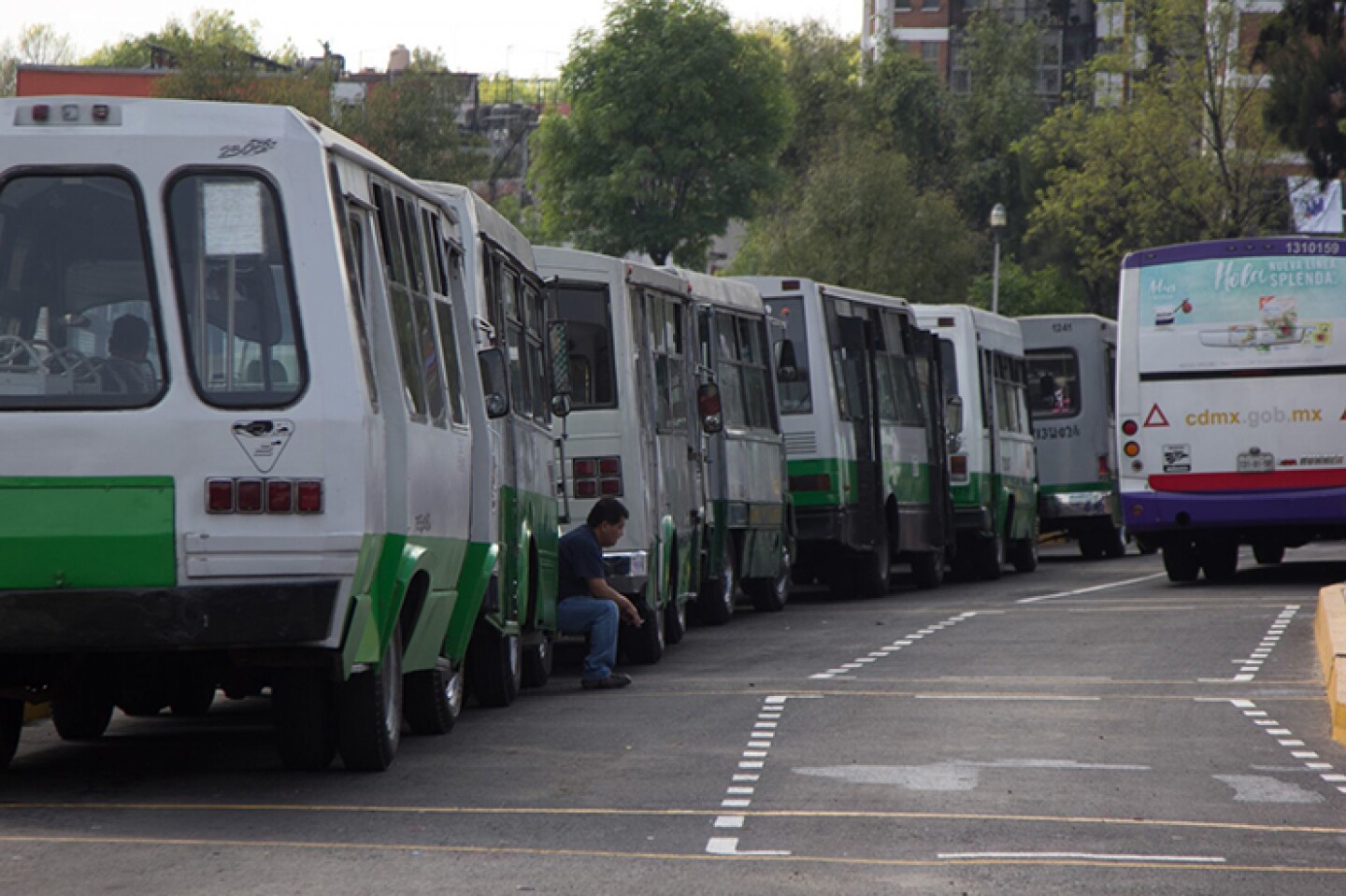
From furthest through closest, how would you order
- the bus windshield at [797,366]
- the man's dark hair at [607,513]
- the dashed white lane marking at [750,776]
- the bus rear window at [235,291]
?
1. the bus windshield at [797,366]
2. the man's dark hair at [607,513]
3. the bus rear window at [235,291]
4. the dashed white lane marking at [750,776]

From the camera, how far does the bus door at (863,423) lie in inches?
1019

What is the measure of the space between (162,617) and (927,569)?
20140 mm

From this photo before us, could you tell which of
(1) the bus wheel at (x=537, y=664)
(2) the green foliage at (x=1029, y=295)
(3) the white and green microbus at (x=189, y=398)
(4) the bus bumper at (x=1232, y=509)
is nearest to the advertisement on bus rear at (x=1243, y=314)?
(4) the bus bumper at (x=1232, y=509)

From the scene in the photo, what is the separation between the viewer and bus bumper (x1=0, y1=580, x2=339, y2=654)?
31.7ft

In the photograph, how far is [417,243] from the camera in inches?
464

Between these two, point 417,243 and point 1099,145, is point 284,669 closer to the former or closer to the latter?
point 417,243

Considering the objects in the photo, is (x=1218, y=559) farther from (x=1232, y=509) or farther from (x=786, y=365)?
(x=786, y=365)

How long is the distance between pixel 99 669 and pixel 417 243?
2.50m

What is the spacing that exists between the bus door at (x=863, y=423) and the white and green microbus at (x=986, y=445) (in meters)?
3.26

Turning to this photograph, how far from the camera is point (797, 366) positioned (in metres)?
25.2

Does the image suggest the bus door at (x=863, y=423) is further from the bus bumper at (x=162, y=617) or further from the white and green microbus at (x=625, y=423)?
the bus bumper at (x=162, y=617)

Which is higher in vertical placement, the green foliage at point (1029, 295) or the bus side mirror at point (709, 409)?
the green foliage at point (1029, 295)

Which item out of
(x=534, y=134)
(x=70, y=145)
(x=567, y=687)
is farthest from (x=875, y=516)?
(x=534, y=134)

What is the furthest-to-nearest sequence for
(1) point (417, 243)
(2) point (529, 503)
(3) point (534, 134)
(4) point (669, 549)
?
(3) point (534, 134) → (4) point (669, 549) → (2) point (529, 503) → (1) point (417, 243)
